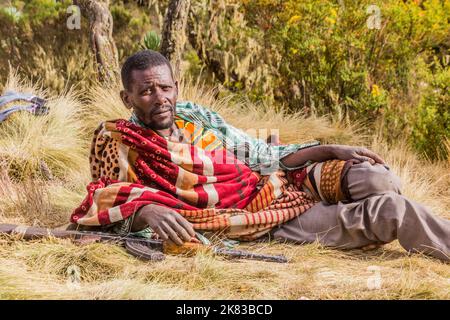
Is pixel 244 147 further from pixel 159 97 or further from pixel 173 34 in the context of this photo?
pixel 173 34

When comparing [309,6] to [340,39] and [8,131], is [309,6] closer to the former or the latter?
[340,39]

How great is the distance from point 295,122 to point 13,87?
269cm

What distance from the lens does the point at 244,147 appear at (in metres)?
4.23

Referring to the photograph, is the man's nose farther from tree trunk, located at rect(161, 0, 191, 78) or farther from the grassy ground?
tree trunk, located at rect(161, 0, 191, 78)

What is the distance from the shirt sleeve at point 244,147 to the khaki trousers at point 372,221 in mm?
386

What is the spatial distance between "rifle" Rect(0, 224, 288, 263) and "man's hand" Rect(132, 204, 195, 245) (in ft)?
0.17

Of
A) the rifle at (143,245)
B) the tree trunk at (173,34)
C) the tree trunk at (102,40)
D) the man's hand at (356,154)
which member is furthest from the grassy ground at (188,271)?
the tree trunk at (173,34)

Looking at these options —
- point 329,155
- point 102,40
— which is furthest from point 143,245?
point 102,40

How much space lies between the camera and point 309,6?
7000mm

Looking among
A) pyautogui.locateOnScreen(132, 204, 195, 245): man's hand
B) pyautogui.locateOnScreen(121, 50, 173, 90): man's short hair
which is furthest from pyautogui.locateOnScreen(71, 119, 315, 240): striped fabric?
pyautogui.locateOnScreen(121, 50, 173, 90): man's short hair

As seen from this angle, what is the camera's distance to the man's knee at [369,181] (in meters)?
3.79

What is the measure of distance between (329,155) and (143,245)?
3.77ft

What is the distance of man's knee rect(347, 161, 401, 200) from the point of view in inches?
149

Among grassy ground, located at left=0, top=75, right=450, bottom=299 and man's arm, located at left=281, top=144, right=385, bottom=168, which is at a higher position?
man's arm, located at left=281, top=144, right=385, bottom=168
